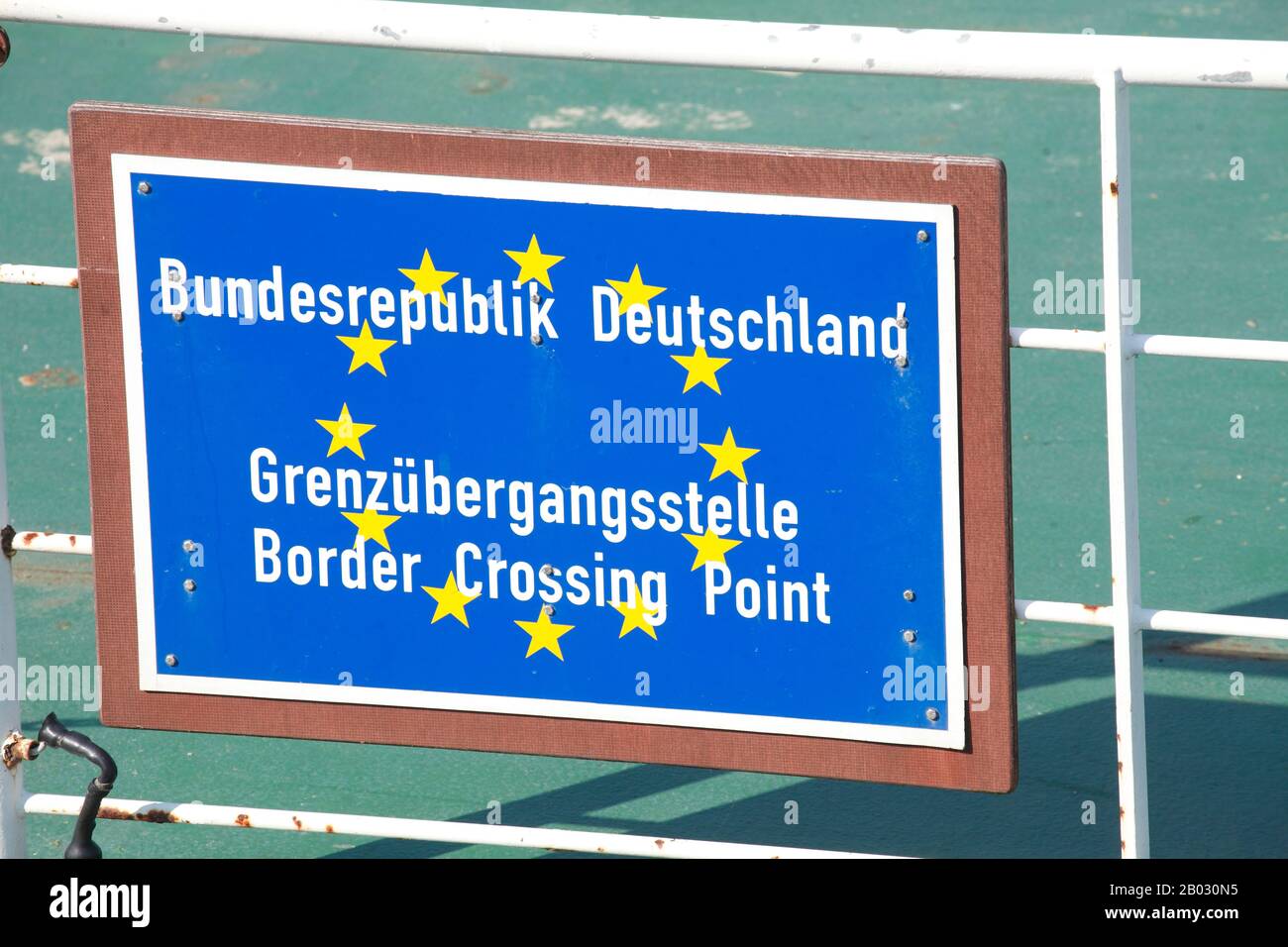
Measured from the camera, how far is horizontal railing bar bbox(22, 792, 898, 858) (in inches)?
122

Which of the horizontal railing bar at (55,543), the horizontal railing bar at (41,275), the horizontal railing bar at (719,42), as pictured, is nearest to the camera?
the horizontal railing bar at (719,42)

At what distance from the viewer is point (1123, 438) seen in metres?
2.80

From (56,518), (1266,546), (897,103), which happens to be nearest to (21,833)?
(56,518)

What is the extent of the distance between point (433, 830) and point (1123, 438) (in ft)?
4.22

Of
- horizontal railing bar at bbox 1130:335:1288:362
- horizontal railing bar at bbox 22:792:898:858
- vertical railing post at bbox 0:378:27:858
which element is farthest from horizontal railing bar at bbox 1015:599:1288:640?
vertical railing post at bbox 0:378:27:858

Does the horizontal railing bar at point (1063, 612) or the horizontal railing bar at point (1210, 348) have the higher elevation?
the horizontal railing bar at point (1210, 348)

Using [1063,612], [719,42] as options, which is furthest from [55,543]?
[1063,612]

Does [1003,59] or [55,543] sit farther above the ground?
[1003,59]

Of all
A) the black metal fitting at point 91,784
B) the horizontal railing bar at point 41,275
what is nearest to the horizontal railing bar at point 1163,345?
the horizontal railing bar at point 41,275

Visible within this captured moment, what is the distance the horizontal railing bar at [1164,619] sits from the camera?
2883 millimetres

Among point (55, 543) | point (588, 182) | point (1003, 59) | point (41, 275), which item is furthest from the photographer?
point (55, 543)

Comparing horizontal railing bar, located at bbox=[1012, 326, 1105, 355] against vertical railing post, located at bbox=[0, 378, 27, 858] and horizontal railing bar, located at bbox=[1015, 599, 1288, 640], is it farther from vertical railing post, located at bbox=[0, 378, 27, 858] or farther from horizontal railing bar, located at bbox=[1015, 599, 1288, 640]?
vertical railing post, located at bbox=[0, 378, 27, 858]

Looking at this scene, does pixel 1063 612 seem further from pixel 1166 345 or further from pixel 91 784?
pixel 91 784

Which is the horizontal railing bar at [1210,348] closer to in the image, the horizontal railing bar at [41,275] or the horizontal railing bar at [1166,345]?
the horizontal railing bar at [1166,345]
